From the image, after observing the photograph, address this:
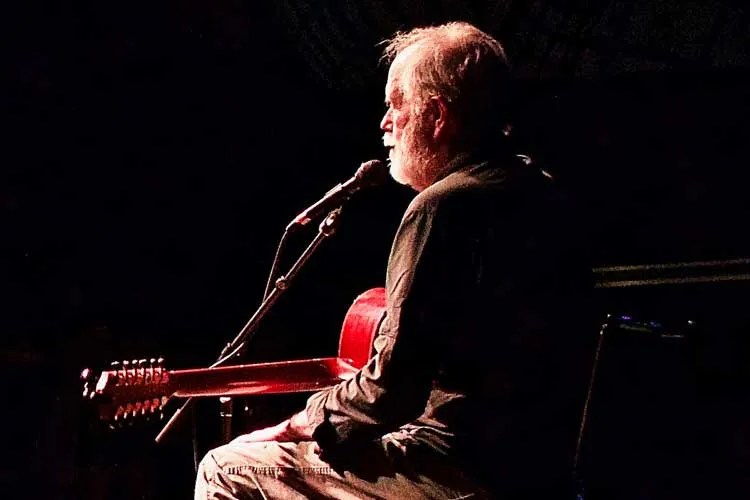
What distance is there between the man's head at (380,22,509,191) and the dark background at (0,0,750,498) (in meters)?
1.47

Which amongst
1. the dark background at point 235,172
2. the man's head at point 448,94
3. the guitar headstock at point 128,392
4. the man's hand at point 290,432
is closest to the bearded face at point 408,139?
the man's head at point 448,94

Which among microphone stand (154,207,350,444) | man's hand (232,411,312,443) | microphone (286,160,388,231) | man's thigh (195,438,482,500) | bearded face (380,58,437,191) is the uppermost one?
bearded face (380,58,437,191)

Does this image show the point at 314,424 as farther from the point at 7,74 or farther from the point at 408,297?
the point at 7,74

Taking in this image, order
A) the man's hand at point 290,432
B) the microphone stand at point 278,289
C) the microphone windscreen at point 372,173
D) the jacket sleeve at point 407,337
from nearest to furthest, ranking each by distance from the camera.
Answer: the jacket sleeve at point 407,337 < the man's hand at point 290,432 < the microphone windscreen at point 372,173 < the microphone stand at point 278,289

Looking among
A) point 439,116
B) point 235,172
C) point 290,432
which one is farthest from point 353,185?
point 235,172

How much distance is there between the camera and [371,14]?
4285 mm

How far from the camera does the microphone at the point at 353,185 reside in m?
2.42

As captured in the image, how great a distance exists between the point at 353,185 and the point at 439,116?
24.3 inches

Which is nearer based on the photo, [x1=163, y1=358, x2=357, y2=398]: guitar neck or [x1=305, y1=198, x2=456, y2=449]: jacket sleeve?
[x1=305, y1=198, x2=456, y2=449]: jacket sleeve

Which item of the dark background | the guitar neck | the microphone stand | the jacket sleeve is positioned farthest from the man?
the dark background

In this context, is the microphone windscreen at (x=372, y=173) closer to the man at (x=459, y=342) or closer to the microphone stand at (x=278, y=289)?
the microphone stand at (x=278, y=289)

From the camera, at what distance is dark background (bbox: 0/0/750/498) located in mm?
3029

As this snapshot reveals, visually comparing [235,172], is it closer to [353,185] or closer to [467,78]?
[353,185]

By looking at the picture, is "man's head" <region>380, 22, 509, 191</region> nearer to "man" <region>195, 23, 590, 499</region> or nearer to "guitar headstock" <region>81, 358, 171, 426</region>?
"man" <region>195, 23, 590, 499</region>
